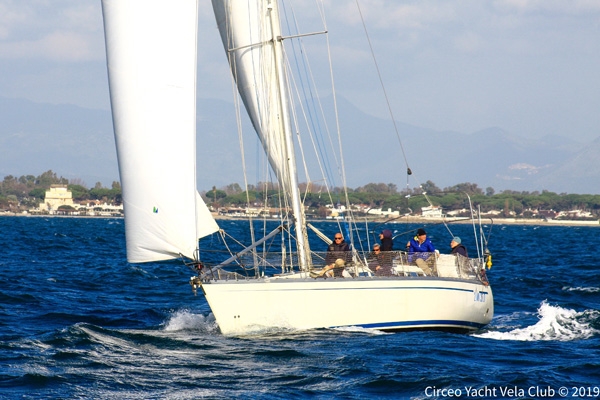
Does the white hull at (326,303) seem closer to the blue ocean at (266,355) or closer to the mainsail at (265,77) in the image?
the blue ocean at (266,355)

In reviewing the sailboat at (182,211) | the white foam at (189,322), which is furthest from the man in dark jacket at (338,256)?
the white foam at (189,322)

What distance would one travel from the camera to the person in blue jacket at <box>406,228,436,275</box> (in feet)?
61.2

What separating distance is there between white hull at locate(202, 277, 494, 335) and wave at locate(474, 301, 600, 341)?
1.75 meters

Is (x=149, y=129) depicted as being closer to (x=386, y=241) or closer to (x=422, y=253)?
(x=386, y=241)

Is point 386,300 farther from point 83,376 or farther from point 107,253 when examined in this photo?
point 107,253

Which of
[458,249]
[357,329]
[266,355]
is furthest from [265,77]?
[266,355]

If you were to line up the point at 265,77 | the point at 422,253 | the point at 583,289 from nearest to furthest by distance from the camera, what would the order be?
1. the point at 422,253
2. the point at 265,77
3. the point at 583,289

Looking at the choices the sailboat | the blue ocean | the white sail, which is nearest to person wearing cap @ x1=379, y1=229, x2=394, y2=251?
the sailboat

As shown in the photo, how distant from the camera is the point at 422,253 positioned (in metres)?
18.8

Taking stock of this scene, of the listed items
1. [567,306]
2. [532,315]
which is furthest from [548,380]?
[567,306]

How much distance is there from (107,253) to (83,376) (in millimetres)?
30864

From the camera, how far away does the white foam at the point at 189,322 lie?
739 inches

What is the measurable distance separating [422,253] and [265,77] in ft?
15.8

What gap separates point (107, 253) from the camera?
44.4 m
